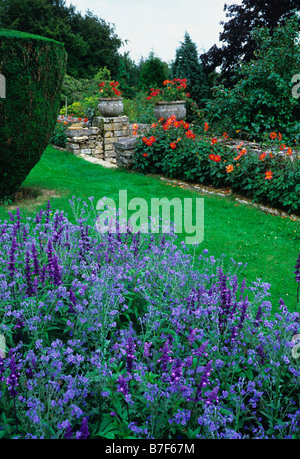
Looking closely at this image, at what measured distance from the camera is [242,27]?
55.3 ft

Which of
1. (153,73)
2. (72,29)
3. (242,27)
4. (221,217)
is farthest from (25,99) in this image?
(72,29)

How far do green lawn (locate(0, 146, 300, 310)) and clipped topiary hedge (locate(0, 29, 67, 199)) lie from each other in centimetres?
73

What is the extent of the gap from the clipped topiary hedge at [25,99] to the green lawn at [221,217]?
0.73m

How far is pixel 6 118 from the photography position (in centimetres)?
574

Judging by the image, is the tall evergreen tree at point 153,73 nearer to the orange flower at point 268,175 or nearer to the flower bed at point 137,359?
the orange flower at point 268,175

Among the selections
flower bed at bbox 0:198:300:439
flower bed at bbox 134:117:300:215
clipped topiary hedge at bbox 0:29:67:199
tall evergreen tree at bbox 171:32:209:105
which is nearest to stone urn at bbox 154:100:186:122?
flower bed at bbox 134:117:300:215

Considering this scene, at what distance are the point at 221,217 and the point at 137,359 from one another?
436 cm

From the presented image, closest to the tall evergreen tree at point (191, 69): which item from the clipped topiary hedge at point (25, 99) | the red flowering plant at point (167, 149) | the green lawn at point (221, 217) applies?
the red flowering plant at point (167, 149)

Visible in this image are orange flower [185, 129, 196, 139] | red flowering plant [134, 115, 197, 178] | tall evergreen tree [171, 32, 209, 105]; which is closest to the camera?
red flowering plant [134, 115, 197, 178]

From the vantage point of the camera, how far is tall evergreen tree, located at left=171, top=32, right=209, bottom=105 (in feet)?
53.8

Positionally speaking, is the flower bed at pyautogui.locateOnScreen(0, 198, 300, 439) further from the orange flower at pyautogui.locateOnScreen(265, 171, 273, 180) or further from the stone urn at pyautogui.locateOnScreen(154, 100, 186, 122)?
the stone urn at pyautogui.locateOnScreen(154, 100, 186, 122)

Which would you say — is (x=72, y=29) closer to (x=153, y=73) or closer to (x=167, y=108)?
(x=153, y=73)

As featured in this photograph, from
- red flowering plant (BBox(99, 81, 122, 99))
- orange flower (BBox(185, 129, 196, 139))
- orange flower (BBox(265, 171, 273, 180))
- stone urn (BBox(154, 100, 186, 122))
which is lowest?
orange flower (BBox(265, 171, 273, 180))

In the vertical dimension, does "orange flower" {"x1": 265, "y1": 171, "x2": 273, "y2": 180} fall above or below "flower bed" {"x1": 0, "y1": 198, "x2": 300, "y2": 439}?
above
